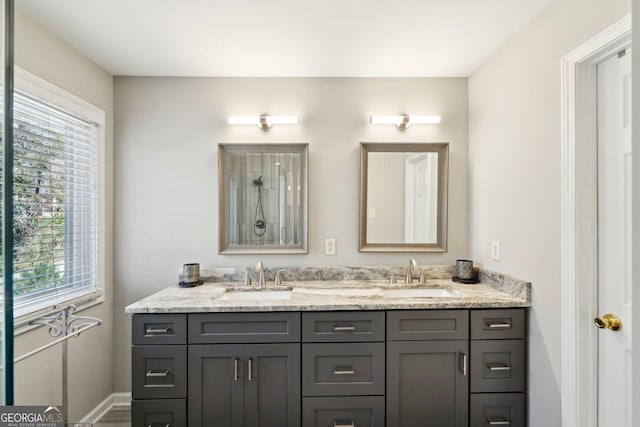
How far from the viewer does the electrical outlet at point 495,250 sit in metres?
2.04

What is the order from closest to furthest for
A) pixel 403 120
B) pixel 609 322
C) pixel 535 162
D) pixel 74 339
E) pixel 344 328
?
pixel 609 322, pixel 535 162, pixel 344 328, pixel 74 339, pixel 403 120

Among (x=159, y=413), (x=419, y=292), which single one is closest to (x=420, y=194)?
(x=419, y=292)

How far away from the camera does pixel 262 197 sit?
2354 mm

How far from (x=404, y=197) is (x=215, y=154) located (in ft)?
4.65

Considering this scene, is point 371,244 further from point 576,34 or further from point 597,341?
point 576,34

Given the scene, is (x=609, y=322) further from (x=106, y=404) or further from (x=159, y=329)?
(x=106, y=404)

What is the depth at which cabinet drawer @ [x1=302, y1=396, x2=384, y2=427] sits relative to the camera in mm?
1758

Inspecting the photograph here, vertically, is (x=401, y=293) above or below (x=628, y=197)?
below

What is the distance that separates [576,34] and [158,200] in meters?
2.56

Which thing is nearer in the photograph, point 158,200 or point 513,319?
point 513,319

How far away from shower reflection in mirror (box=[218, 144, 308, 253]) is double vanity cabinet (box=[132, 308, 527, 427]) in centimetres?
70

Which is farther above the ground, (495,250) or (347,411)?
(495,250)

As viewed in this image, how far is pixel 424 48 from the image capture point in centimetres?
196

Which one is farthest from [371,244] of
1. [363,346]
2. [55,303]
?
[55,303]
